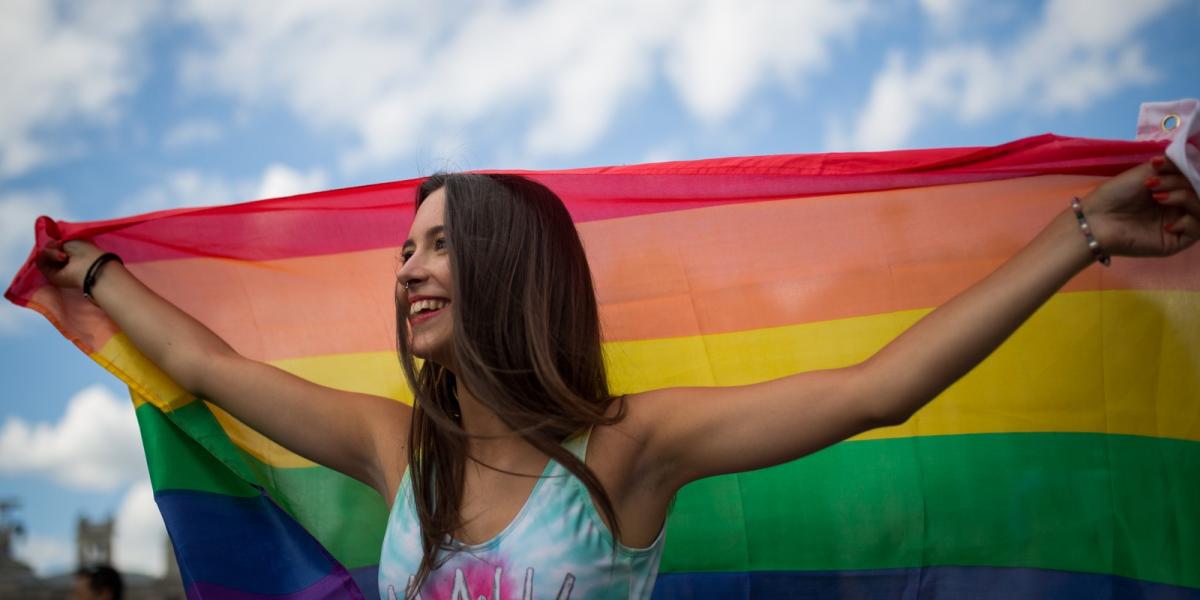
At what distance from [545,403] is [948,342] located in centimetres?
83

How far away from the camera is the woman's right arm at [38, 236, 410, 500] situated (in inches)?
97.1

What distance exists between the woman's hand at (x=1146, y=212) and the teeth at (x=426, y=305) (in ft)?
4.33

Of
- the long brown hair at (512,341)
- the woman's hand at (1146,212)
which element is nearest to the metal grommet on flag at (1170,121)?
the woman's hand at (1146,212)

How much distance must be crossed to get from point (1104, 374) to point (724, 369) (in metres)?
0.94

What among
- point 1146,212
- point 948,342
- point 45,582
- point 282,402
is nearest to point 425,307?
point 282,402

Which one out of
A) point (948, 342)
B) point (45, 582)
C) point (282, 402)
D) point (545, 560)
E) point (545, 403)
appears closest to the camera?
point (948, 342)

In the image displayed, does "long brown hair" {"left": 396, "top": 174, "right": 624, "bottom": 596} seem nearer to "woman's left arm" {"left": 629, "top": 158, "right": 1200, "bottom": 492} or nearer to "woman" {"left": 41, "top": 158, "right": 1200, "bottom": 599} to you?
"woman" {"left": 41, "top": 158, "right": 1200, "bottom": 599}

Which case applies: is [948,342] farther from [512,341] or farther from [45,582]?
[45,582]

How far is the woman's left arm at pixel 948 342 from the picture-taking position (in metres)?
1.88

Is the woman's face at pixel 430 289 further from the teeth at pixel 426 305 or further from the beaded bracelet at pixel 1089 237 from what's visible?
the beaded bracelet at pixel 1089 237

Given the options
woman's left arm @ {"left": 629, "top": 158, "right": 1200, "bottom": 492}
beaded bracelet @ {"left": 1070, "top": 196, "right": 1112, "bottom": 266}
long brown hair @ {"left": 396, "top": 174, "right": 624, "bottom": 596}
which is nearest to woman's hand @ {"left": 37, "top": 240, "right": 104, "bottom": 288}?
long brown hair @ {"left": 396, "top": 174, "right": 624, "bottom": 596}

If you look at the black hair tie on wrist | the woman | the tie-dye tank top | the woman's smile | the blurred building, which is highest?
the black hair tie on wrist

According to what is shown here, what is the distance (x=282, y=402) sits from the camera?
248 cm

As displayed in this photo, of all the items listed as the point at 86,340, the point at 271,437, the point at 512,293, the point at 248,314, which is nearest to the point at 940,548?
the point at 512,293
